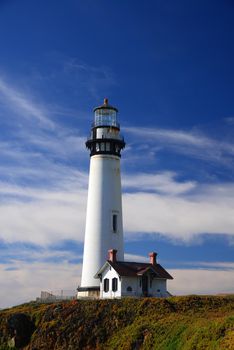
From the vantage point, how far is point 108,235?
4031 cm

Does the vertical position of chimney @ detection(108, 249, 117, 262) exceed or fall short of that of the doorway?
it exceeds it

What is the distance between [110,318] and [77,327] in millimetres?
2357

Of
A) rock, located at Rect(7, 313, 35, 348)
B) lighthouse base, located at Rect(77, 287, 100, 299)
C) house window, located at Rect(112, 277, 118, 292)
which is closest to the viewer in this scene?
rock, located at Rect(7, 313, 35, 348)

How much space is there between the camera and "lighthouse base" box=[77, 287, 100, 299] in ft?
128

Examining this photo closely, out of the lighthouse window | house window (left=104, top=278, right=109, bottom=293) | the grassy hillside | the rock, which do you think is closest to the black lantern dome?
the lighthouse window

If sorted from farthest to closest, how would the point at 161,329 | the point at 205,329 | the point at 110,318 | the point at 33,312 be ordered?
the point at 33,312, the point at 110,318, the point at 161,329, the point at 205,329

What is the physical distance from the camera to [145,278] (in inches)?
1508

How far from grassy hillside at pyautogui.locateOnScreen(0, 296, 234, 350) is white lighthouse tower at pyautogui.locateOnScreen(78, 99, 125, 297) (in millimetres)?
5035

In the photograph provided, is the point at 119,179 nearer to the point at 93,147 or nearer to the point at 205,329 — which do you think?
the point at 93,147

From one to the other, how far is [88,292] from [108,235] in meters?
4.71

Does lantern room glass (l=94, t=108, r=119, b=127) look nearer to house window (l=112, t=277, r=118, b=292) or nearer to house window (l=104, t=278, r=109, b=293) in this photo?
→ house window (l=104, t=278, r=109, b=293)

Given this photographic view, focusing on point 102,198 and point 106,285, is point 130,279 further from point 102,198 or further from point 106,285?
point 102,198

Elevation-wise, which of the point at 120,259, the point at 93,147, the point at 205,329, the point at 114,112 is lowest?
the point at 205,329

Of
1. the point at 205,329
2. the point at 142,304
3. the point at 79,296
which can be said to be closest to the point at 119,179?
the point at 79,296
